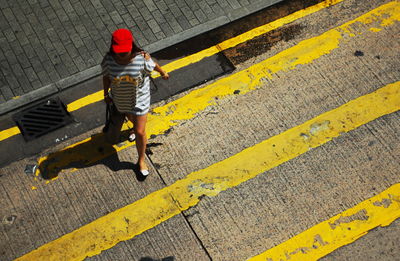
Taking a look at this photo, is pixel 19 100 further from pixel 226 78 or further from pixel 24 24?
pixel 226 78

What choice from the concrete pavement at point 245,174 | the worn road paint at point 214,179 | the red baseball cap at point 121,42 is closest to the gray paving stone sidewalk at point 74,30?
the concrete pavement at point 245,174

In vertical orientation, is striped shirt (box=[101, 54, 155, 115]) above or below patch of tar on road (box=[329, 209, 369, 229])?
above

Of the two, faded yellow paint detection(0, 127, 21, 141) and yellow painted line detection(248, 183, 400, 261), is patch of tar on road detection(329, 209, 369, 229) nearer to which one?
yellow painted line detection(248, 183, 400, 261)

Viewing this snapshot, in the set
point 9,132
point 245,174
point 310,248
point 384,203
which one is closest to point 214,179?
point 245,174

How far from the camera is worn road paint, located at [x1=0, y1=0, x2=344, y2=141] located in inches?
232

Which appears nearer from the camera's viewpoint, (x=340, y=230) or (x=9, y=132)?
(x=340, y=230)

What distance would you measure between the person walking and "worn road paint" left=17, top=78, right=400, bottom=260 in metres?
0.82

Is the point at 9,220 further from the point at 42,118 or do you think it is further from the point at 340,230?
the point at 340,230

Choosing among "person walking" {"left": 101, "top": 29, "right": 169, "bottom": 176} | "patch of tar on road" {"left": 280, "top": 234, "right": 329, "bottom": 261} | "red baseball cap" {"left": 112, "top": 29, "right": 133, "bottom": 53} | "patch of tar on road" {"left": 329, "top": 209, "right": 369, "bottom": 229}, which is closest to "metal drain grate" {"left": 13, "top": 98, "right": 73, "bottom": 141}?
"person walking" {"left": 101, "top": 29, "right": 169, "bottom": 176}

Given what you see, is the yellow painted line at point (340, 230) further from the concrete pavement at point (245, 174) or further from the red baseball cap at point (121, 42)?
the red baseball cap at point (121, 42)

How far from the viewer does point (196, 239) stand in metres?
4.86

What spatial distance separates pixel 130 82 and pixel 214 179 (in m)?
1.54

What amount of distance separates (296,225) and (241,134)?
Answer: 4.10ft

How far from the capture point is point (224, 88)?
591 cm
